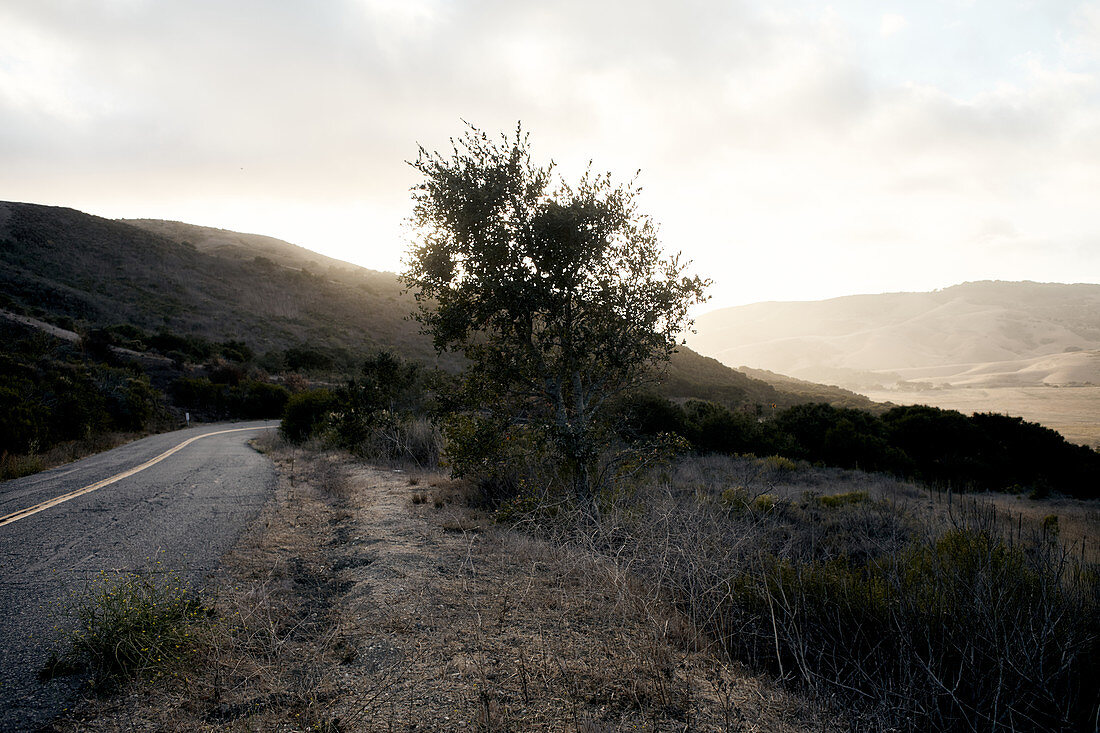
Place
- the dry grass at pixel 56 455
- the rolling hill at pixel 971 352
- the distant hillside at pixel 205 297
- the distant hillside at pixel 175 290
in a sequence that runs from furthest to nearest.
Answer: the rolling hill at pixel 971 352 → the distant hillside at pixel 175 290 → the distant hillside at pixel 205 297 → the dry grass at pixel 56 455

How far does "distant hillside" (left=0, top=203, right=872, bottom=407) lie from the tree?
2486cm

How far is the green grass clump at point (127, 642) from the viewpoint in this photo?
10.2 feet

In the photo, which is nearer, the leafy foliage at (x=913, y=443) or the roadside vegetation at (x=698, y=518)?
the roadside vegetation at (x=698, y=518)

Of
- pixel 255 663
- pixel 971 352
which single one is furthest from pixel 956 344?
pixel 255 663

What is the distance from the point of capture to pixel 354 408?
14609 mm

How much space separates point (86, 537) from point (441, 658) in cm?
539

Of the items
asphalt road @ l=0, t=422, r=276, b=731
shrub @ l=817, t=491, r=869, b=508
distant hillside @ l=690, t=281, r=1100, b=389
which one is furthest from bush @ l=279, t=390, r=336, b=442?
distant hillside @ l=690, t=281, r=1100, b=389

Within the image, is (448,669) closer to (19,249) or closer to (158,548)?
(158,548)

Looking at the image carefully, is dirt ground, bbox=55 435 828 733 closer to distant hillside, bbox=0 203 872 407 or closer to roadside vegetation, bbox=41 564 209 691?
roadside vegetation, bbox=41 564 209 691

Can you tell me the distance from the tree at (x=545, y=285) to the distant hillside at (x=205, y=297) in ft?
81.5

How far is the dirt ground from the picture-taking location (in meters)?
2.77

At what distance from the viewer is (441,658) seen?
11.1 feet

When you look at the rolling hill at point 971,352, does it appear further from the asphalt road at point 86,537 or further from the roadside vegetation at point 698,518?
the asphalt road at point 86,537

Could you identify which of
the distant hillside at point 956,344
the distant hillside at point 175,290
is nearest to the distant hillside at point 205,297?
the distant hillside at point 175,290
